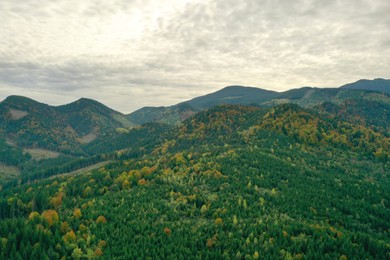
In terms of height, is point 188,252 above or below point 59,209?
above

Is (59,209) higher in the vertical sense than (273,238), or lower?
lower

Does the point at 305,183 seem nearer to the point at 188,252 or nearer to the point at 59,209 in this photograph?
the point at 188,252

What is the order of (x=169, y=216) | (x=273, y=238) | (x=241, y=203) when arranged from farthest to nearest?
(x=241, y=203) < (x=169, y=216) < (x=273, y=238)

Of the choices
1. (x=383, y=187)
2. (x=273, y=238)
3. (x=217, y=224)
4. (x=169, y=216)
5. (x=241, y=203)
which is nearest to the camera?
(x=273, y=238)

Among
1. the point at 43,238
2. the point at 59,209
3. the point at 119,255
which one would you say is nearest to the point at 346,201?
the point at 119,255

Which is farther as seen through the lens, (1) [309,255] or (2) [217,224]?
(2) [217,224]

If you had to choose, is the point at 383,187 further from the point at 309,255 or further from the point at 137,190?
the point at 137,190

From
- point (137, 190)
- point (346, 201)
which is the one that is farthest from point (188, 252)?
point (346, 201)

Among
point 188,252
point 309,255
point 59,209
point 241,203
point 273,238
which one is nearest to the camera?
point 309,255

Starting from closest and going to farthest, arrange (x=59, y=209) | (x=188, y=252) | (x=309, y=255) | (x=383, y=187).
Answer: (x=309, y=255) → (x=188, y=252) → (x=59, y=209) → (x=383, y=187)
